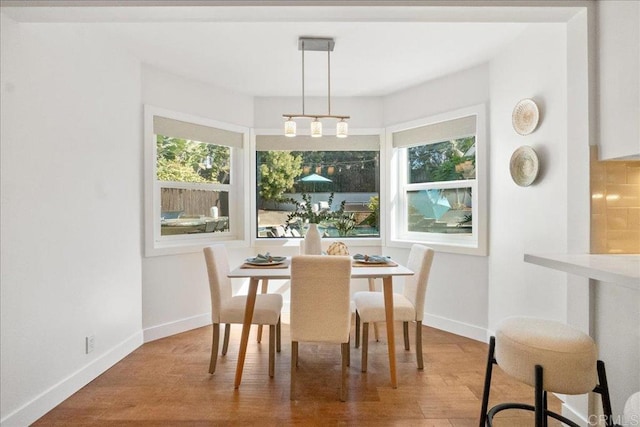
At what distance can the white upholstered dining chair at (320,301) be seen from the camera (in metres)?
2.28

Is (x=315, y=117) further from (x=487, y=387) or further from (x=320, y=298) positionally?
(x=487, y=387)

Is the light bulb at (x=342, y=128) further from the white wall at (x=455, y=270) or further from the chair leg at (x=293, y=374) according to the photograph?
the chair leg at (x=293, y=374)

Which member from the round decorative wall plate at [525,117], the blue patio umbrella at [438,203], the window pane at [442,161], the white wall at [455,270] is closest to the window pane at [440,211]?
the blue patio umbrella at [438,203]

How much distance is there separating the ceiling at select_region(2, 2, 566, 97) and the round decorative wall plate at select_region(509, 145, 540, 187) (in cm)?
95

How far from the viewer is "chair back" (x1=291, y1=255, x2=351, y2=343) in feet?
7.47

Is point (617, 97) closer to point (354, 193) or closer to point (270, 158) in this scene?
point (354, 193)

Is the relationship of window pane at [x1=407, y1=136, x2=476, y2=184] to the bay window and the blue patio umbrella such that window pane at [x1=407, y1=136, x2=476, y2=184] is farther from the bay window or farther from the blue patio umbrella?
the bay window

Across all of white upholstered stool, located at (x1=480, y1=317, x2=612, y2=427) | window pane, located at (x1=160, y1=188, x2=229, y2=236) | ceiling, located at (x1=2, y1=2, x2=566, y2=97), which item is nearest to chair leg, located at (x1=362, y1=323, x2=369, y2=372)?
white upholstered stool, located at (x1=480, y1=317, x2=612, y2=427)

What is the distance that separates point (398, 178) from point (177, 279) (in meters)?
2.65

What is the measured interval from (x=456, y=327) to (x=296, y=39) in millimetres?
3036

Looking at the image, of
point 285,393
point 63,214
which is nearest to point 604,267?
point 285,393

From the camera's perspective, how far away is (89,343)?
259 centimetres

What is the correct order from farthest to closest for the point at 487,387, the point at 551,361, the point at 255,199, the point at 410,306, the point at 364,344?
1. the point at 255,199
2. the point at 410,306
3. the point at 364,344
4. the point at 487,387
5. the point at 551,361

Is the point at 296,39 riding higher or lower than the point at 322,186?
higher
